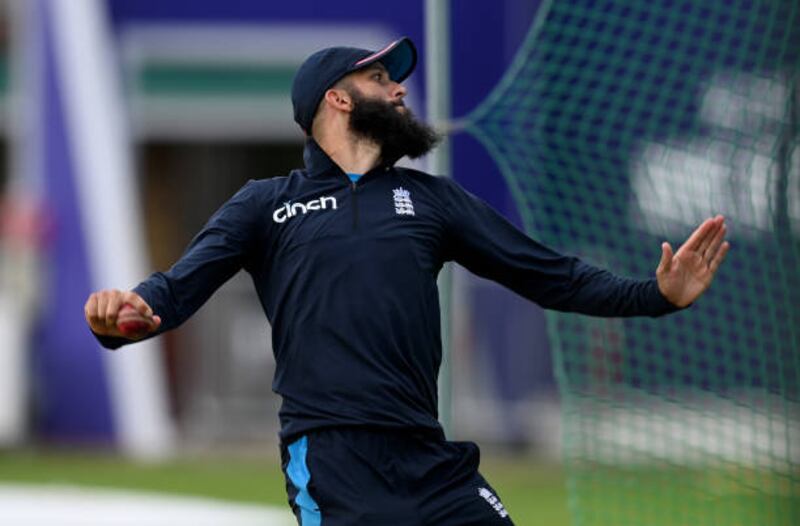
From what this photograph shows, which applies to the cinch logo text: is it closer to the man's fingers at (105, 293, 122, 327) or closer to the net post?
the man's fingers at (105, 293, 122, 327)

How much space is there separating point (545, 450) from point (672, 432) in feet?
15.6

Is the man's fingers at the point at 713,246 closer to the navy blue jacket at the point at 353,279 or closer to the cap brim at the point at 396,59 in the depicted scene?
the navy blue jacket at the point at 353,279

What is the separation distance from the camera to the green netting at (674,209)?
280 inches

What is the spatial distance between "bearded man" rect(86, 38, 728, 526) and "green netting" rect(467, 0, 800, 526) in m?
1.96

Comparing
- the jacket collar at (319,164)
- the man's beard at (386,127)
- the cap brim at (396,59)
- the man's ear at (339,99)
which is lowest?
the jacket collar at (319,164)

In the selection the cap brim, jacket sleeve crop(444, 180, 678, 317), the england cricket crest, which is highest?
the cap brim

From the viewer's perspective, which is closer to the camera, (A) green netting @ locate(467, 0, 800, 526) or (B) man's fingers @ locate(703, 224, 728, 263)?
(B) man's fingers @ locate(703, 224, 728, 263)

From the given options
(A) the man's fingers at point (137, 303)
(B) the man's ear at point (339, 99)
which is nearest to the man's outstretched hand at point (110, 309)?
(A) the man's fingers at point (137, 303)

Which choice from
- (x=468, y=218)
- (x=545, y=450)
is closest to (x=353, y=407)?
(x=468, y=218)

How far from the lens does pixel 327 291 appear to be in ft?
15.7

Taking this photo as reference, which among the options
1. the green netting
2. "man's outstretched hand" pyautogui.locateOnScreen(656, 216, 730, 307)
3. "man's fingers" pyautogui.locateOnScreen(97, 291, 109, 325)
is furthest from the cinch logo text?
the green netting

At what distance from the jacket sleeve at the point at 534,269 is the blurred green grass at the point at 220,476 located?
5.13 metres

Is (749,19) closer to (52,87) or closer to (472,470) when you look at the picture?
(472,470)

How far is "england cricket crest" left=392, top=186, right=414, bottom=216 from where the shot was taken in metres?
4.90
